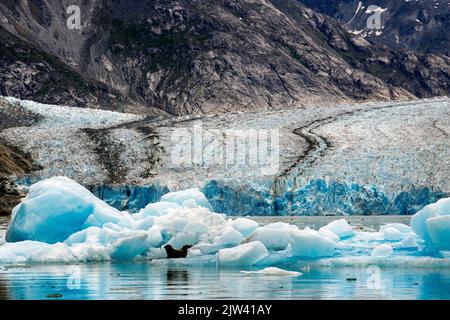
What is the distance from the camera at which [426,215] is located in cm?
1488

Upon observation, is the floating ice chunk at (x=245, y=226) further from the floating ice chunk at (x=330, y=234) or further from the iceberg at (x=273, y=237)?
the floating ice chunk at (x=330, y=234)

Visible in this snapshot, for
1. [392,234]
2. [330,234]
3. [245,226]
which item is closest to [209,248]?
[245,226]

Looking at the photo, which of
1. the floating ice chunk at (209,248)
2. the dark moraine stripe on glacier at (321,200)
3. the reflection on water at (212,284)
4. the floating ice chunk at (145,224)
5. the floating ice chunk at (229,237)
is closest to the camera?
the reflection on water at (212,284)

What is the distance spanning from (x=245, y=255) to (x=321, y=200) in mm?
21983

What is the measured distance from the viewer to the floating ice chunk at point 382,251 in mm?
14617

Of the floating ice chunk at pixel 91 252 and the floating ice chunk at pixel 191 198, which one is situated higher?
the floating ice chunk at pixel 191 198

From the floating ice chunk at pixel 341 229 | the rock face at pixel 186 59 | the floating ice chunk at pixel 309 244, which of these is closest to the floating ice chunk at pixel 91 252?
the floating ice chunk at pixel 309 244

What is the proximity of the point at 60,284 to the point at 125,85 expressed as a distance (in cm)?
13050

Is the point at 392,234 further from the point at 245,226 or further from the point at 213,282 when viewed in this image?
the point at 213,282

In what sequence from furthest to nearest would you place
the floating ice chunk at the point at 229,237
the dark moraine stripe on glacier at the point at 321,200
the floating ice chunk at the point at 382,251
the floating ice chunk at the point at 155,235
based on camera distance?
1. the dark moraine stripe on glacier at the point at 321,200
2. the floating ice chunk at the point at 155,235
3. the floating ice chunk at the point at 229,237
4. the floating ice chunk at the point at 382,251

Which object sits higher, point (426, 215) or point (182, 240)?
point (426, 215)

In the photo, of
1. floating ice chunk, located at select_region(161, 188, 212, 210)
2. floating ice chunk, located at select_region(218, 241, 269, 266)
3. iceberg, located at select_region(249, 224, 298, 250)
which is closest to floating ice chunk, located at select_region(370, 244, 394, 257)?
iceberg, located at select_region(249, 224, 298, 250)

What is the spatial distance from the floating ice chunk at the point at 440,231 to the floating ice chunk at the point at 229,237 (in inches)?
148

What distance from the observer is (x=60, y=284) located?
436 inches
